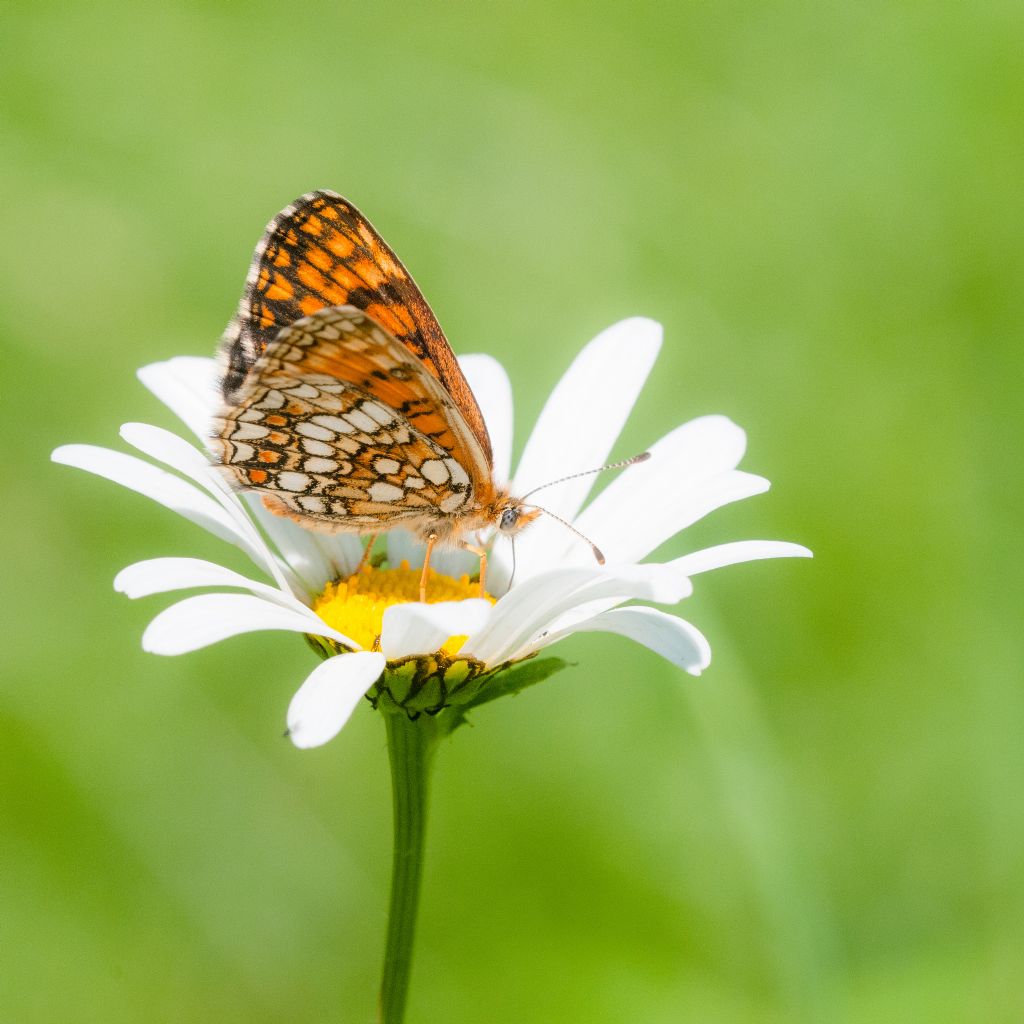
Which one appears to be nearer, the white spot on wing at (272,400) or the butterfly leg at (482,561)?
the white spot on wing at (272,400)

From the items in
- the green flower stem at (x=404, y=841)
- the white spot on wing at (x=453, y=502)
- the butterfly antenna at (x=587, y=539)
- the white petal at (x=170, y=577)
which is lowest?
the green flower stem at (x=404, y=841)

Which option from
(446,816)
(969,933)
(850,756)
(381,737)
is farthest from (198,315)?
(969,933)

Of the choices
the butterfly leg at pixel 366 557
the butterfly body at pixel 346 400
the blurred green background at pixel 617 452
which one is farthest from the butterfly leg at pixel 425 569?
the blurred green background at pixel 617 452

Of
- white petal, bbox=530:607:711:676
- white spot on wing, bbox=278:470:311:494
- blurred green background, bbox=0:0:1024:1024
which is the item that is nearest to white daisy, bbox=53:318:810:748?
white petal, bbox=530:607:711:676

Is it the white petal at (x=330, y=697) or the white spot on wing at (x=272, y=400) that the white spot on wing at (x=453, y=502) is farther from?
the white petal at (x=330, y=697)

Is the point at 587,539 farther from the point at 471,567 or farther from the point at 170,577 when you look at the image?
the point at 170,577

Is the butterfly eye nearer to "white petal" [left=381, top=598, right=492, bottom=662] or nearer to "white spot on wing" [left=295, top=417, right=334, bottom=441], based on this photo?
"white spot on wing" [left=295, top=417, right=334, bottom=441]
